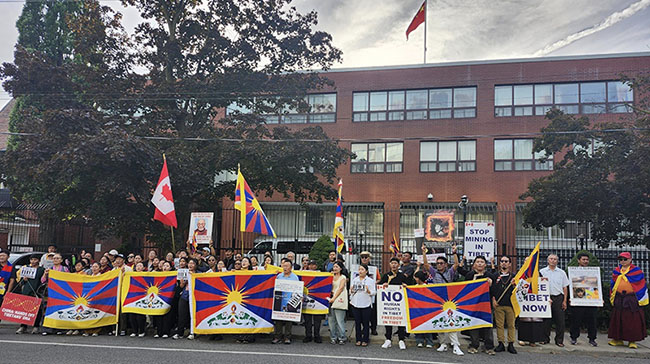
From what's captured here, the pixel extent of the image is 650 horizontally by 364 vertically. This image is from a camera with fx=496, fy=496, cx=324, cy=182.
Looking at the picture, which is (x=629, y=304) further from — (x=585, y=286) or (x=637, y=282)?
(x=585, y=286)

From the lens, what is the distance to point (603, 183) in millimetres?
15953

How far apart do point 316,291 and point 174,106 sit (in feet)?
38.7

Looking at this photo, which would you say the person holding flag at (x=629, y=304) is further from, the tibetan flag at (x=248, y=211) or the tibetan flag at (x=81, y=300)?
the tibetan flag at (x=81, y=300)

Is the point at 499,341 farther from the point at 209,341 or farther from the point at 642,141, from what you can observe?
the point at 642,141

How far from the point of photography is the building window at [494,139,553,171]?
1057 inches

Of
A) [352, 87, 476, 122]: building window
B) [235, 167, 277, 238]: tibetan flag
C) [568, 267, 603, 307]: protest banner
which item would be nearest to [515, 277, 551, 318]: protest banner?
[568, 267, 603, 307]: protest banner

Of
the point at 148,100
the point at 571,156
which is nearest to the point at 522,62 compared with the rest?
the point at 571,156

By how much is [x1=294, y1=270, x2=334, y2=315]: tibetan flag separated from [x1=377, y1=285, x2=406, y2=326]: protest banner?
109 centimetres

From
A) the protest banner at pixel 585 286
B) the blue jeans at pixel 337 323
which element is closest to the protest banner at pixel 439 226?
the protest banner at pixel 585 286

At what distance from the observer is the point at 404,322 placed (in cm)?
998

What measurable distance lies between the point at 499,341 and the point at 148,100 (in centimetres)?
1495

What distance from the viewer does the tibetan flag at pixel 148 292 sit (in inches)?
425

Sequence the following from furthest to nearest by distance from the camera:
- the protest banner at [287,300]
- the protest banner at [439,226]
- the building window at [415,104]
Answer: the building window at [415,104]
the protest banner at [439,226]
the protest banner at [287,300]

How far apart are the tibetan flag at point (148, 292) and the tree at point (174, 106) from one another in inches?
205
